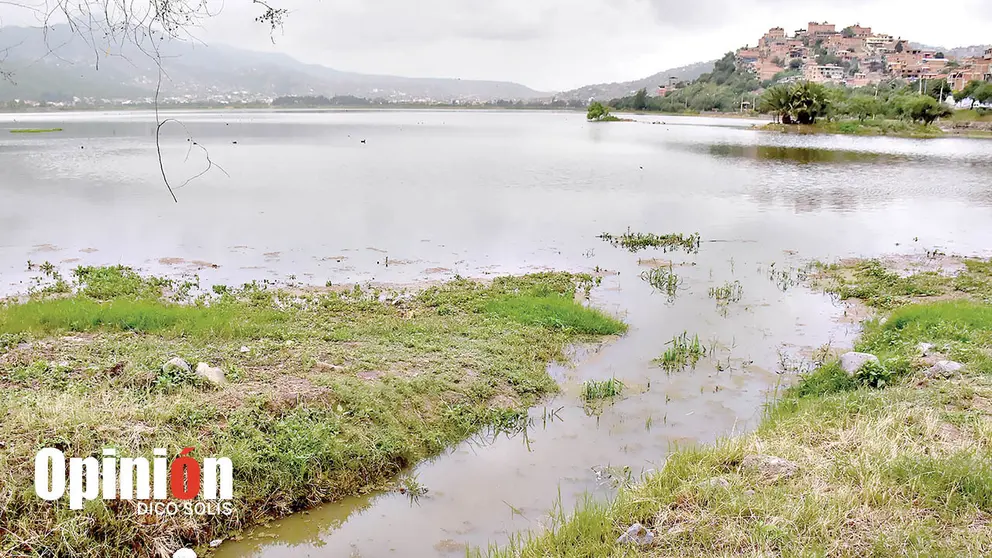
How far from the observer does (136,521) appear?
502 centimetres

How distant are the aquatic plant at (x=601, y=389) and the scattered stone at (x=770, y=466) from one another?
274 centimetres

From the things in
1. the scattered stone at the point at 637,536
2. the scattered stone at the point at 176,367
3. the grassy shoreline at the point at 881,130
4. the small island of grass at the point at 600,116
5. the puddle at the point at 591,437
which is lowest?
the puddle at the point at 591,437

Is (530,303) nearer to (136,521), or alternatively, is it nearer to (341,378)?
(341,378)

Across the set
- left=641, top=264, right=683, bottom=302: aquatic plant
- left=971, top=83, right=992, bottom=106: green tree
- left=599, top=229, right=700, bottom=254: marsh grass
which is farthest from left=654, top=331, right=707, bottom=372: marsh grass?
left=971, top=83, right=992, bottom=106: green tree

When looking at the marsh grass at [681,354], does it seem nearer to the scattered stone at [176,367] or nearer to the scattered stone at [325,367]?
the scattered stone at [325,367]

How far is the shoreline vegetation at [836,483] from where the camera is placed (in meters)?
4.57

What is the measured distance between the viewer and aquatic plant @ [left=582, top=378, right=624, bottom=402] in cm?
850

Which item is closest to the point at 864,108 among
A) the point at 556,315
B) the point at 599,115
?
the point at 599,115

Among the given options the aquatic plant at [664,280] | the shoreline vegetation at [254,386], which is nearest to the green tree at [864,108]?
the aquatic plant at [664,280]

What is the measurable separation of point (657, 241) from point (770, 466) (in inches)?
528

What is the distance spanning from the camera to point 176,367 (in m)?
7.06

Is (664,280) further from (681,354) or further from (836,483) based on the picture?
(836,483)

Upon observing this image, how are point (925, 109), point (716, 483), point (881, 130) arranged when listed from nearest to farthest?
point (716, 483)
point (881, 130)
point (925, 109)

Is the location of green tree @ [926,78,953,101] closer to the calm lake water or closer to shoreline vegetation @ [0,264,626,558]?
the calm lake water
